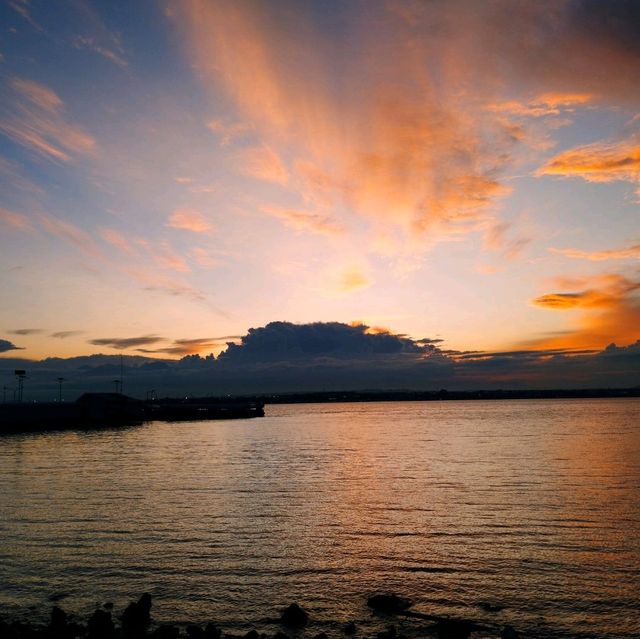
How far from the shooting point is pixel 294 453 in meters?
89.6

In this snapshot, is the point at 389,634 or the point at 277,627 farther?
the point at 277,627

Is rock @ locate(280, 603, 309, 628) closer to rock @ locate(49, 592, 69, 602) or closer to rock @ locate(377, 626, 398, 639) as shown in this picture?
rock @ locate(377, 626, 398, 639)

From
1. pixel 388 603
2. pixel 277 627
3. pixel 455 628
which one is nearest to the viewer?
pixel 455 628

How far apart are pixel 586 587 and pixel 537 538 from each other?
797cm

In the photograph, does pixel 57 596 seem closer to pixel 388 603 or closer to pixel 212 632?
pixel 212 632

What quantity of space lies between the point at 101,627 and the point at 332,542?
1575 cm

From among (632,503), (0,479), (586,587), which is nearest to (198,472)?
(0,479)

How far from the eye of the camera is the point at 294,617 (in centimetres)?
2114

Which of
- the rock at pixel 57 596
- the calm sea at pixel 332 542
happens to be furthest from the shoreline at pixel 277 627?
the rock at pixel 57 596

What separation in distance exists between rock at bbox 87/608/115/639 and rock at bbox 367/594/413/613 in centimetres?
997

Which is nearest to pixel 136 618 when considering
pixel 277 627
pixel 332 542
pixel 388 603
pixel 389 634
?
pixel 277 627

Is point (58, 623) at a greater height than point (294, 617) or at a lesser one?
greater

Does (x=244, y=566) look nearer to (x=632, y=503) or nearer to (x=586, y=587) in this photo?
(x=586, y=587)

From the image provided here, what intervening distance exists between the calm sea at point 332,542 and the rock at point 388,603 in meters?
0.53
